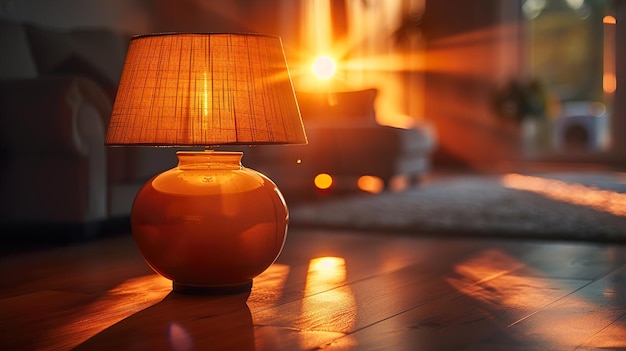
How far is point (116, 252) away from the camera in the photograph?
2746 mm

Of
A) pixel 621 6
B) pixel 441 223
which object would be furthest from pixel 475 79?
pixel 441 223

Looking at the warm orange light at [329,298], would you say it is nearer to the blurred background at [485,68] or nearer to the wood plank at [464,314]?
the wood plank at [464,314]

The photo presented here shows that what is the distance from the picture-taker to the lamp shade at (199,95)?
1.78m

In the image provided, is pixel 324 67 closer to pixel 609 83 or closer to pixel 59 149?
pixel 609 83

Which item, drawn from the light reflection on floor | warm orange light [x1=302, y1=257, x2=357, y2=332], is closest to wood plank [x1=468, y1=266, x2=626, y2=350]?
the light reflection on floor

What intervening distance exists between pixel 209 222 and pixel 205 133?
0.61 feet

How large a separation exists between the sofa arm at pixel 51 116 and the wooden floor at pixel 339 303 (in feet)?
1.14

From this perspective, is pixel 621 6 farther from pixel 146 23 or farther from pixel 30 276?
pixel 30 276

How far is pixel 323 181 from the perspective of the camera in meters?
5.13

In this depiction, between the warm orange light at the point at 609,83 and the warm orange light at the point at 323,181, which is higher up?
the warm orange light at the point at 609,83

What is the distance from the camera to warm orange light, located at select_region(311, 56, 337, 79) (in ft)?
21.6

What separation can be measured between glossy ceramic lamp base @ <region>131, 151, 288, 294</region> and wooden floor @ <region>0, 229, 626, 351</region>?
0.23 feet


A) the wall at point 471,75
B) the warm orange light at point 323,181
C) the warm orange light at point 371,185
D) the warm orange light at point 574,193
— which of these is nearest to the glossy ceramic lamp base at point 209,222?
the warm orange light at point 574,193

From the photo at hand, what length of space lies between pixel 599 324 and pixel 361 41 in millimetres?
5828
